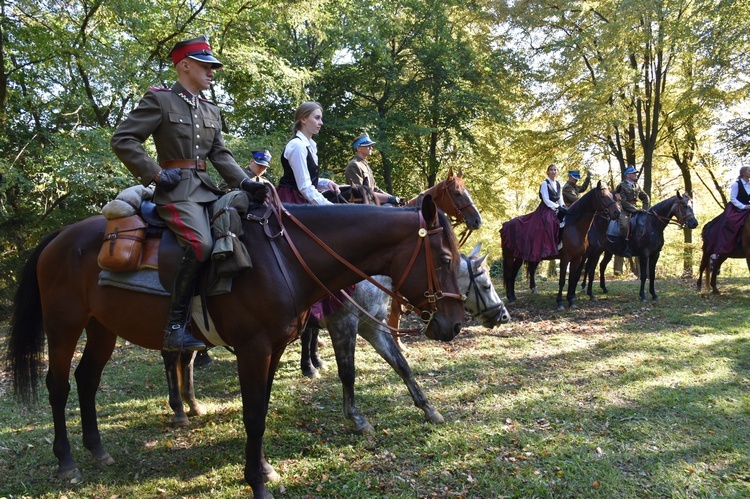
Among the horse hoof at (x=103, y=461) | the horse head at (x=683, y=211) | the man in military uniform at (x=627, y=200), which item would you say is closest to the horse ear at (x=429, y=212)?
the horse hoof at (x=103, y=461)

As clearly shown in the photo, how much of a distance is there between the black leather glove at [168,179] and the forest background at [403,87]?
25.0ft

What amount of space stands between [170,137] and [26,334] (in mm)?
2347

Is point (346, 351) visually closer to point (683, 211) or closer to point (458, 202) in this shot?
point (458, 202)

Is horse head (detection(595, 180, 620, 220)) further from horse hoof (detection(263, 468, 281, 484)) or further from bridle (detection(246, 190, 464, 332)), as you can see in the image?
horse hoof (detection(263, 468, 281, 484))

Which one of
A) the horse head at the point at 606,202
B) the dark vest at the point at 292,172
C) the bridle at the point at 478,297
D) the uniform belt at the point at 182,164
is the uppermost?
the horse head at the point at 606,202

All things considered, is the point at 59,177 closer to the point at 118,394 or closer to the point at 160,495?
the point at 118,394

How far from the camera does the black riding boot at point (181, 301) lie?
3.39 m

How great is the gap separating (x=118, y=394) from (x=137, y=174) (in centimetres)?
427

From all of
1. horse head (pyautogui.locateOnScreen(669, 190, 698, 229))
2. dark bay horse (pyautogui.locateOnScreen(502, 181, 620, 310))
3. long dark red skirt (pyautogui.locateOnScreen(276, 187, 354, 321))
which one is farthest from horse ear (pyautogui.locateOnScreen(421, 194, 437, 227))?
horse head (pyautogui.locateOnScreen(669, 190, 698, 229))

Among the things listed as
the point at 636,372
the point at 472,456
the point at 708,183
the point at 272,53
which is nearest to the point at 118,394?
the point at 472,456

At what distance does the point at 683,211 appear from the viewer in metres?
12.5

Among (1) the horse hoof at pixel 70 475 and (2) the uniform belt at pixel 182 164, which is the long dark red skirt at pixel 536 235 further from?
(1) the horse hoof at pixel 70 475

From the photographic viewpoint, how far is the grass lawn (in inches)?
156

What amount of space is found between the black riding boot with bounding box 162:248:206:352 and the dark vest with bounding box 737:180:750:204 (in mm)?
13079
